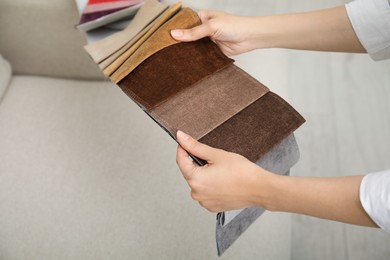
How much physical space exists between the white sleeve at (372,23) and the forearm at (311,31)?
0.6 inches

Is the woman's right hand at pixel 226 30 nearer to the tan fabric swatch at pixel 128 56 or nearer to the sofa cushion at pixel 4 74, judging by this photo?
the tan fabric swatch at pixel 128 56

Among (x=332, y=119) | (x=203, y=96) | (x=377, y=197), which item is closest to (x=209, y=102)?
(x=203, y=96)

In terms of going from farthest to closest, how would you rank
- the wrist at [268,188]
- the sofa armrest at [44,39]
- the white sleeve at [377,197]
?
the sofa armrest at [44,39]
the wrist at [268,188]
the white sleeve at [377,197]

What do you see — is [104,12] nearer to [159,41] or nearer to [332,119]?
[159,41]

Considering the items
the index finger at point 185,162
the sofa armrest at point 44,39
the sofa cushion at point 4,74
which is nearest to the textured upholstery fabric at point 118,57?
the index finger at point 185,162

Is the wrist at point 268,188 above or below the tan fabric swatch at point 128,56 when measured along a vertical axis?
below

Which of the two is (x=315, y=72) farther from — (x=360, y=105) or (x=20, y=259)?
(x=20, y=259)

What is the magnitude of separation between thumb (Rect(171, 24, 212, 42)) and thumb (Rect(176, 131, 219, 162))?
0.25 metres

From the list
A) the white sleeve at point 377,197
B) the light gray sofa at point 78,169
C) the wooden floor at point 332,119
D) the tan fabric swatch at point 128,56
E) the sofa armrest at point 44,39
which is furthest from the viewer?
the wooden floor at point 332,119

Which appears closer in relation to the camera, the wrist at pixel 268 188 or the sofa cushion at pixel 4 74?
the wrist at pixel 268 188

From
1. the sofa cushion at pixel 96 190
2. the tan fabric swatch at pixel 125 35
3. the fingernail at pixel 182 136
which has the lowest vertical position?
the sofa cushion at pixel 96 190

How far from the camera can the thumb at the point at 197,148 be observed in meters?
0.65

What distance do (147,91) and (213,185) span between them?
0.23 metres

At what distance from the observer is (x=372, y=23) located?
2.63 feet
